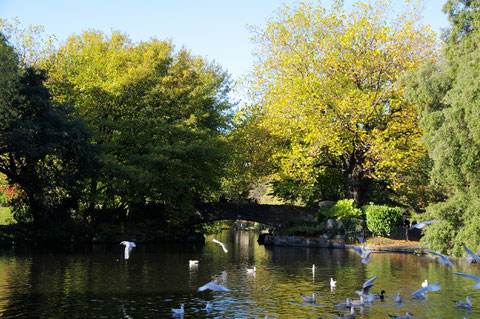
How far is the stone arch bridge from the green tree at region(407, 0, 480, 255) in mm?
17420

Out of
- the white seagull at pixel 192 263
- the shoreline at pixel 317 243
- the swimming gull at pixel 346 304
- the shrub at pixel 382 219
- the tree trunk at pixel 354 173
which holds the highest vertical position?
the tree trunk at pixel 354 173

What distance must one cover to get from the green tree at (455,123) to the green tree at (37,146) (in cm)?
2317

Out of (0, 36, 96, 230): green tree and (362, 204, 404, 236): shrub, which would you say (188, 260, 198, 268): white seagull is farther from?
(362, 204, 404, 236): shrub

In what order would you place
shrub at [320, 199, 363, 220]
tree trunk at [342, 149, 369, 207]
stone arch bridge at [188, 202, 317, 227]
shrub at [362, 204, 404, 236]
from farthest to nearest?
1. stone arch bridge at [188, 202, 317, 227]
2. tree trunk at [342, 149, 369, 207]
3. shrub at [320, 199, 363, 220]
4. shrub at [362, 204, 404, 236]

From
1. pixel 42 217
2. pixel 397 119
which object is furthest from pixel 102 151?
pixel 397 119

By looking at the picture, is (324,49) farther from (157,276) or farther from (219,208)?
(157,276)

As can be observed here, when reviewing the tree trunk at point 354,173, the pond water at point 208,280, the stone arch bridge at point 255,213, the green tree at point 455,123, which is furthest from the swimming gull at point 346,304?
the stone arch bridge at point 255,213

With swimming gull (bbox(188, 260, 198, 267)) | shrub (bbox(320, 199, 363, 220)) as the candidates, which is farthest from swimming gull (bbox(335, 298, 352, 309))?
shrub (bbox(320, 199, 363, 220))

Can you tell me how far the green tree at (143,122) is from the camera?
4275 centimetres

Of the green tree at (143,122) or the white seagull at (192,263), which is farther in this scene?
the green tree at (143,122)

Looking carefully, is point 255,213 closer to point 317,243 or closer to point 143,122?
point 317,243

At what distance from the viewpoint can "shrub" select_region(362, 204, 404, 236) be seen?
138ft

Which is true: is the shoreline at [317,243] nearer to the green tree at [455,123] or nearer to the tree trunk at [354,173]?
the tree trunk at [354,173]

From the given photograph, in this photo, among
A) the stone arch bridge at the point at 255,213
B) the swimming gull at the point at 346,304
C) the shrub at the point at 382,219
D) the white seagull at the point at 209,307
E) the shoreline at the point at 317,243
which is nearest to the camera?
the white seagull at the point at 209,307
